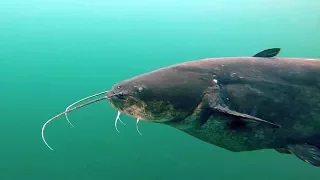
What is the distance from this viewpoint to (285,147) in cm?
247

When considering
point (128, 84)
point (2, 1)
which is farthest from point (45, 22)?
point (128, 84)

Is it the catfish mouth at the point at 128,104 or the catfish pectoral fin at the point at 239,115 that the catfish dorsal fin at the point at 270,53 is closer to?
the catfish pectoral fin at the point at 239,115

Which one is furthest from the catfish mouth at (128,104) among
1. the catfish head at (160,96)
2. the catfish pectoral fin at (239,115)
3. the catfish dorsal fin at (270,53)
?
the catfish dorsal fin at (270,53)

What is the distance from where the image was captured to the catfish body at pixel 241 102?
2.31m

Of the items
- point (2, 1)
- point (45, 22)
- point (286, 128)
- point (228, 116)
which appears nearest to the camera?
point (228, 116)

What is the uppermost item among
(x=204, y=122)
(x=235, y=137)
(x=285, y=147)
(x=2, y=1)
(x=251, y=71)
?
(x=2, y=1)

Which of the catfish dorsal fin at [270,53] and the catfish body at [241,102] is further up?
the catfish dorsal fin at [270,53]

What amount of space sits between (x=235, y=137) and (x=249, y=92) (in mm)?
314

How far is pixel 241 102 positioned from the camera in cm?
240

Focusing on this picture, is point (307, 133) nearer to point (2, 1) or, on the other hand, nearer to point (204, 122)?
point (204, 122)

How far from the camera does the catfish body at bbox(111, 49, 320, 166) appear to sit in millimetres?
2312

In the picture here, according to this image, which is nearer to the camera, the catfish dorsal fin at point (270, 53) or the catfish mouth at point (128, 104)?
the catfish mouth at point (128, 104)

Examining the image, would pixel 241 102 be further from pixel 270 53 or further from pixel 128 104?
pixel 128 104

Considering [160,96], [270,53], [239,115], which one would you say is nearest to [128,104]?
[160,96]
